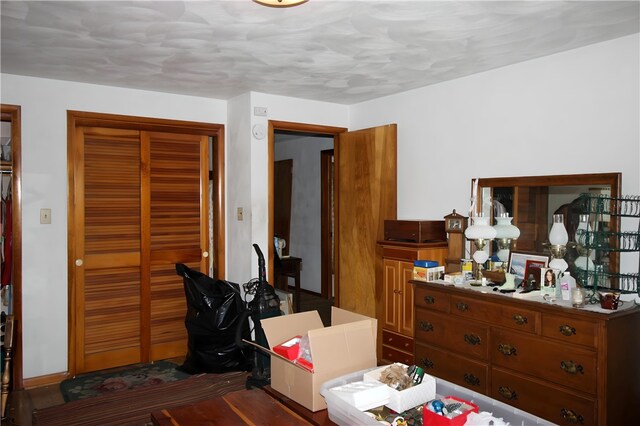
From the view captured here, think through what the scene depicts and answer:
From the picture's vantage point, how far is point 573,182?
2.94m

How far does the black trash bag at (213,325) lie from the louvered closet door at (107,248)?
22.8 inches

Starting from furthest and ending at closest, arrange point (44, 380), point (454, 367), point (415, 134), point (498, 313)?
point (415, 134), point (44, 380), point (454, 367), point (498, 313)

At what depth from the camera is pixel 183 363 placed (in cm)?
421

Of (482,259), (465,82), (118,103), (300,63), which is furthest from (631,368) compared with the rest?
(118,103)

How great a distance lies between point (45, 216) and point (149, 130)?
3.68 feet

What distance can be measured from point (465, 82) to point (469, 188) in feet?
2.67

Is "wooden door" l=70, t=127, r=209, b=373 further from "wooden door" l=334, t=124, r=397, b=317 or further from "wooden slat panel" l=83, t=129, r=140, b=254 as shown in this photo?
"wooden door" l=334, t=124, r=397, b=317

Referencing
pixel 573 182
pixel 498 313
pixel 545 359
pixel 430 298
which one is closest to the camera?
pixel 545 359

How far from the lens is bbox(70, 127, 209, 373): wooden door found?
3979 mm

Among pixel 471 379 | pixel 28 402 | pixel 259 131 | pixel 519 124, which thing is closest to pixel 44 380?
pixel 28 402

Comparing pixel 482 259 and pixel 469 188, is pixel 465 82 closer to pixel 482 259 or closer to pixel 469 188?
pixel 469 188

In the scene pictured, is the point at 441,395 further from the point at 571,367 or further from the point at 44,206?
the point at 44,206

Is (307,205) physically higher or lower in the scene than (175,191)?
lower

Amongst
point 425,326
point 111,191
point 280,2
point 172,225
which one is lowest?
point 425,326
